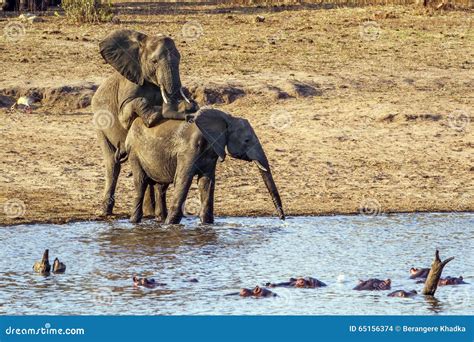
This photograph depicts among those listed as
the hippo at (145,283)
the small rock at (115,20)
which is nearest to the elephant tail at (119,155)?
the hippo at (145,283)

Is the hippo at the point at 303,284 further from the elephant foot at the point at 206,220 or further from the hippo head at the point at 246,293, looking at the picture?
the elephant foot at the point at 206,220

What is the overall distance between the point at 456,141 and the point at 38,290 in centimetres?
943

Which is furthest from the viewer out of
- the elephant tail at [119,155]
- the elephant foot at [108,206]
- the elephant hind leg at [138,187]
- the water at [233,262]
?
the elephant foot at [108,206]

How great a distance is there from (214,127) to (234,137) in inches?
12.7

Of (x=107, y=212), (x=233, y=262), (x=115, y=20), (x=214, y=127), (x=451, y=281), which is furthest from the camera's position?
(x=115, y=20)

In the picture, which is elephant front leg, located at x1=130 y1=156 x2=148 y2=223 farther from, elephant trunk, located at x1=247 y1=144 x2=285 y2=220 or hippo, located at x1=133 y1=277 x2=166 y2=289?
hippo, located at x1=133 y1=277 x2=166 y2=289

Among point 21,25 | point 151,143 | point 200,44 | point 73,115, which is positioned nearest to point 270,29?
point 200,44

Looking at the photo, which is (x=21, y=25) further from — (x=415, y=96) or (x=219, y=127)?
(x=219, y=127)

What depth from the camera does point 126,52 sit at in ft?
66.3

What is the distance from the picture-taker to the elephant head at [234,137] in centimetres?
1903

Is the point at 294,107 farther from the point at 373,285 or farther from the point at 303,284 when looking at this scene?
the point at 373,285

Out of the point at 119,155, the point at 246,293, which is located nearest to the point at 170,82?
the point at 119,155

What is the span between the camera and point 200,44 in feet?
93.6

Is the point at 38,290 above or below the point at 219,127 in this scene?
below
